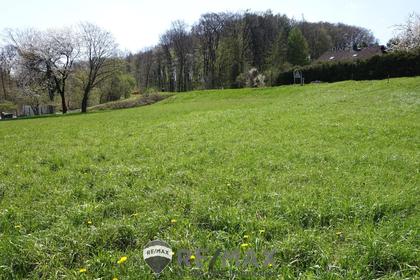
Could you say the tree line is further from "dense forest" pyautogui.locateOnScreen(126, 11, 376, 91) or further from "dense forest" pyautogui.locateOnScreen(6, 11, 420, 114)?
"dense forest" pyautogui.locateOnScreen(126, 11, 376, 91)

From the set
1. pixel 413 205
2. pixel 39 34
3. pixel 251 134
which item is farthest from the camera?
pixel 39 34

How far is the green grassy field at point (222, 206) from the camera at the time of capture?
3262 mm

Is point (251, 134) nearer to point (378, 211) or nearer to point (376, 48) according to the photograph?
point (378, 211)

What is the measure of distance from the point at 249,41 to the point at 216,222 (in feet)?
202

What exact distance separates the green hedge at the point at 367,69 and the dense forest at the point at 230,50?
7456mm

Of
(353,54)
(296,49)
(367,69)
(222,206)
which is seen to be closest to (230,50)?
(296,49)

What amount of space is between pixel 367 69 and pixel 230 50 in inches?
1070

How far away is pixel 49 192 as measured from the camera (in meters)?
5.63

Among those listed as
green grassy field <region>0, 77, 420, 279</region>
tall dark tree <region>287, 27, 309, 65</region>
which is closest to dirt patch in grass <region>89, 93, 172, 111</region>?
tall dark tree <region>287, 27, 309, 65</region>

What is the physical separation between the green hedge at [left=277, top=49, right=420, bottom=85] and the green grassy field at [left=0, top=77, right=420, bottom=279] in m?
26.9

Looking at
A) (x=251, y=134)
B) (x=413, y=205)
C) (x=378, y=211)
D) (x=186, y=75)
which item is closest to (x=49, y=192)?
(x=378, y=211)

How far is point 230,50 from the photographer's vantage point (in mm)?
57875

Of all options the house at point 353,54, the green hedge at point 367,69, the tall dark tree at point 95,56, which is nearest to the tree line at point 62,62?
the tall dark tree at point 95,56

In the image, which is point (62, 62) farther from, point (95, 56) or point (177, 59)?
point (177, 59)
